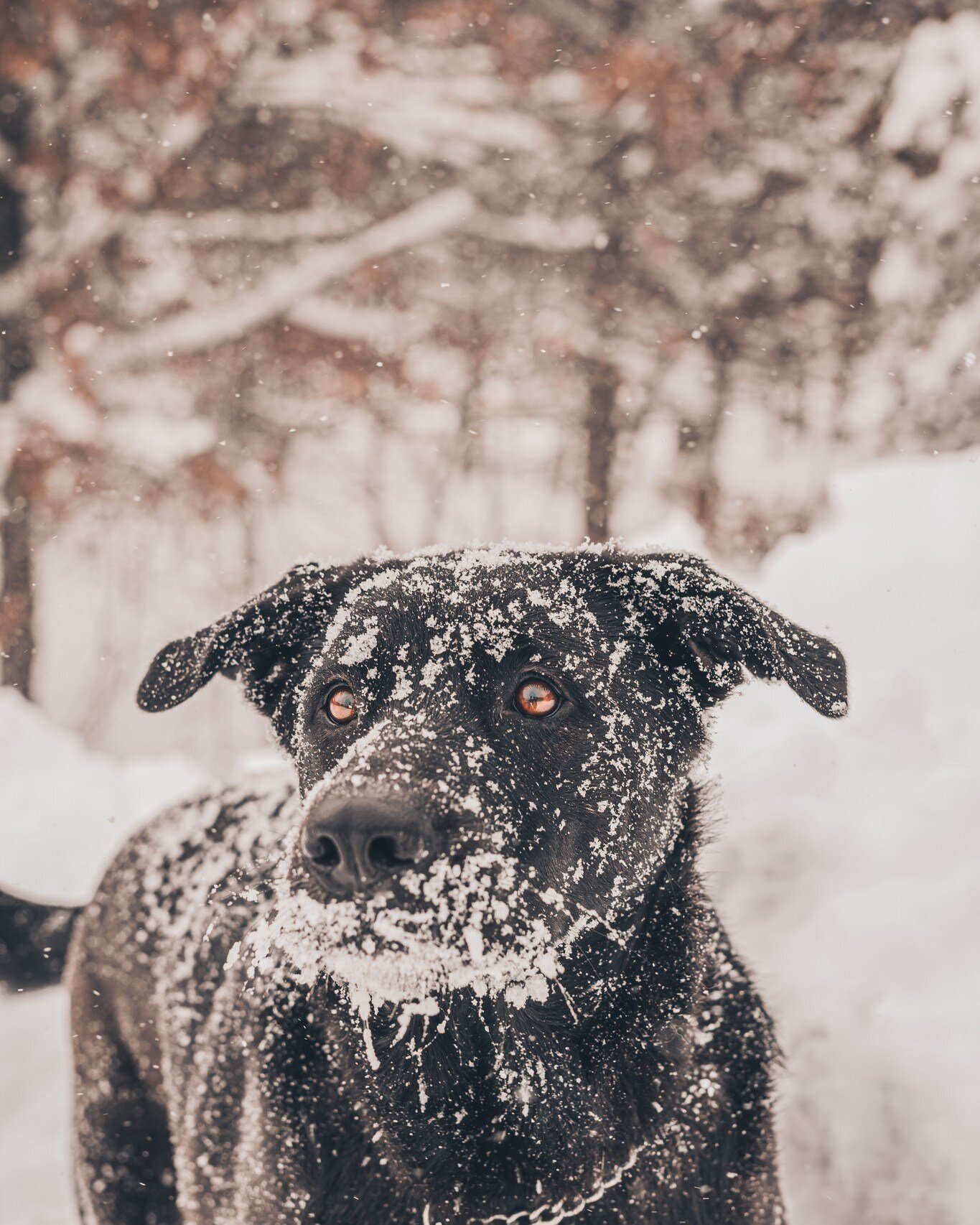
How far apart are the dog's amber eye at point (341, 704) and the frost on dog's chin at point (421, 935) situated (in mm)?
470

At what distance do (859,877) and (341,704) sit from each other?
2270 mm

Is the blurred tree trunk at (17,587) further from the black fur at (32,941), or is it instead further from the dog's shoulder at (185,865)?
the dog's shoulder at (185,865)

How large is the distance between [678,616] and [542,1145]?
1.36m

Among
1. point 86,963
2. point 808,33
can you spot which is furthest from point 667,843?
point 808,33

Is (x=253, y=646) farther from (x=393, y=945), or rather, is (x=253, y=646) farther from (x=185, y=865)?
(x=393, y=945)

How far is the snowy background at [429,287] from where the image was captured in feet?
25.3

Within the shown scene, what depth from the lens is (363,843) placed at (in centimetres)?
162

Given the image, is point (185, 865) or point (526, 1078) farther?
point (185, 865)

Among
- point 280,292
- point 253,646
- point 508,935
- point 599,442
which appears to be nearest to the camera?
point 508,935

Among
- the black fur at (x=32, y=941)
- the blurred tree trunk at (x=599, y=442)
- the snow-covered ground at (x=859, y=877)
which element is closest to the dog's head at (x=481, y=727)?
the snow-covered ground at (x=859, y=877)

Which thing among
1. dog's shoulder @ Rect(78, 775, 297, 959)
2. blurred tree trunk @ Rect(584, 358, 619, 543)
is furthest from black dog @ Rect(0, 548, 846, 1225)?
blurred tree trunk @ Rect(584, 358, 619, 543)

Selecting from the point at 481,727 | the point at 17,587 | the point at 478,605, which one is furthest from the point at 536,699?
the point at 17,587

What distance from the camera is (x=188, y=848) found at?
119 inches

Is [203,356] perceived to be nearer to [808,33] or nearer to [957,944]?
[808,33]
